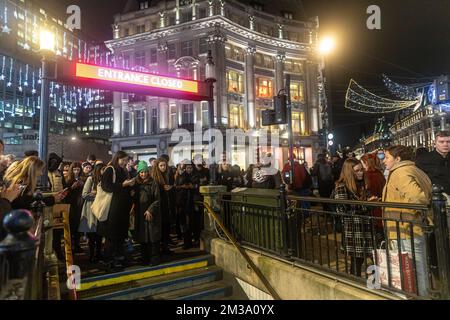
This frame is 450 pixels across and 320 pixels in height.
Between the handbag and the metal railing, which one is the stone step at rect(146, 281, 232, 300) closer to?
the metal railing

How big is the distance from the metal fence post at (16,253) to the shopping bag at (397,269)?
3.54 meters

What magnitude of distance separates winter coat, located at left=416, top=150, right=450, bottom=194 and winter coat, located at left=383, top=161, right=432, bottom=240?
53.4 inches

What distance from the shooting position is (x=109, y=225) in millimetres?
5367

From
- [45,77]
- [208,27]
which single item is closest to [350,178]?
[45,77]

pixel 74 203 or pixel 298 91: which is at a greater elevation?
pixel 298 91

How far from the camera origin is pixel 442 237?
2.98 metres

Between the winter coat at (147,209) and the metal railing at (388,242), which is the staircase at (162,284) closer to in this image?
the winter coat at (147,209)

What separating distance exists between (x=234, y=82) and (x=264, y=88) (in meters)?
4.65

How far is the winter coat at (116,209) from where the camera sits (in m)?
5.37

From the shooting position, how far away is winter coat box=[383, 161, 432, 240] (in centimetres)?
345

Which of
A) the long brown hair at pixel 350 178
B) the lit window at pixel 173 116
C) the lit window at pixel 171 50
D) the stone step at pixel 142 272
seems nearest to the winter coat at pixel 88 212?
the stone step at pixel 142 272

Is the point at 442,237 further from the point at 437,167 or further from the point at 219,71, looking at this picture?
the point at 219,71
